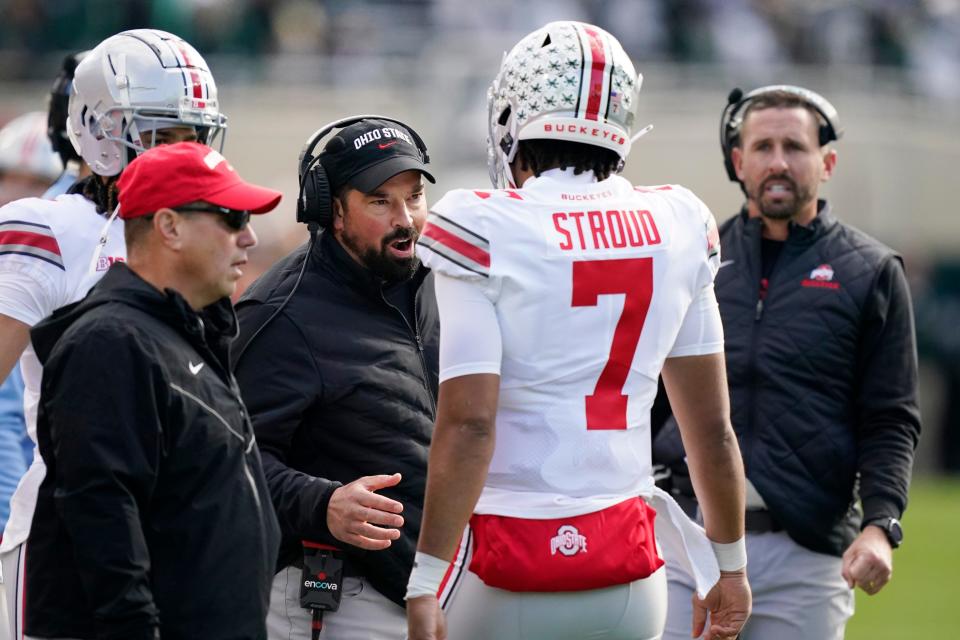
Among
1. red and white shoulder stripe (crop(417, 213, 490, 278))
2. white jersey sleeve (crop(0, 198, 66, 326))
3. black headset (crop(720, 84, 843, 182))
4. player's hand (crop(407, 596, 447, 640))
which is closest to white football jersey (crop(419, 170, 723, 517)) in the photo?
red and white shoulder stripe (crop(417, 213, 490, 278))

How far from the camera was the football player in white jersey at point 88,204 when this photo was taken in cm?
386

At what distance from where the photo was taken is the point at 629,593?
3.42 meters

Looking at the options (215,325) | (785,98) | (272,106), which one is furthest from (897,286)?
(272,106)

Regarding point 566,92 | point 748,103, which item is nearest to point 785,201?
point 748,103

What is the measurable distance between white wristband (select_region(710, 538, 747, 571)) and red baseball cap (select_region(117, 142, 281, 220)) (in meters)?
1.32

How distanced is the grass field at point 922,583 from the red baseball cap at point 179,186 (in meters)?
7.98

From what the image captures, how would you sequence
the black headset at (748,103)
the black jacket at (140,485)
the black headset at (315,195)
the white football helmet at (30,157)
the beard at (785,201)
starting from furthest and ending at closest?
the white football helmet at (30,157), the black headset at (748,103), the beard at (785,201), the black headset at (315,195), the black jacket at (140,485)

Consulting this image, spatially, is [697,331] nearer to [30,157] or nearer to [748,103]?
[748,103]

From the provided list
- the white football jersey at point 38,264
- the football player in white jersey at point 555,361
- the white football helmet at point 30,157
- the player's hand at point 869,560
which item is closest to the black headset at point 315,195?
the white football jersey at point 38,264

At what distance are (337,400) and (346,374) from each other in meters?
0.07

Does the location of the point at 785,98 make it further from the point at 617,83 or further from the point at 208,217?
the point at 208,217

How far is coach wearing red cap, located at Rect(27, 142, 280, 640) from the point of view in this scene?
3.04 metres

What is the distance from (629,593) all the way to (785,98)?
2.31 metres

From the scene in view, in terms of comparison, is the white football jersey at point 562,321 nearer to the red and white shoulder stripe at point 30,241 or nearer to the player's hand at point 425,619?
the player's hand at point 425,619
